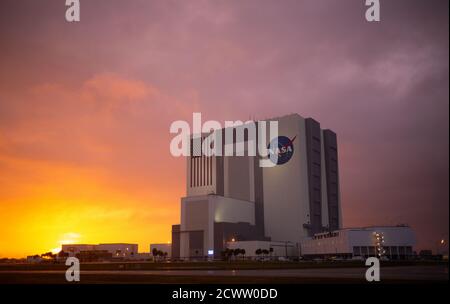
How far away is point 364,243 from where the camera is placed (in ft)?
403

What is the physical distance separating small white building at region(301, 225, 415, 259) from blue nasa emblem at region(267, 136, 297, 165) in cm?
2881

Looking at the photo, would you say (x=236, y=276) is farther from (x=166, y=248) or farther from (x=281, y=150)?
(x=166, y=248)

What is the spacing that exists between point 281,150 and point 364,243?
4081 cm

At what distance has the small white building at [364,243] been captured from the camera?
399 feet

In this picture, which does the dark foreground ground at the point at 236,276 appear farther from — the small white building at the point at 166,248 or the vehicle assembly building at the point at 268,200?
the small white building at the point at 166,248

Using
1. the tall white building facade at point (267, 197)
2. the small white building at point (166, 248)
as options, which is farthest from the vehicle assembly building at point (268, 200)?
the small white building at point (166, 248)

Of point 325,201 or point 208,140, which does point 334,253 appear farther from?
point 208,140

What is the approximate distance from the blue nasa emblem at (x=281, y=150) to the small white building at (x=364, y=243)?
94.5 feet

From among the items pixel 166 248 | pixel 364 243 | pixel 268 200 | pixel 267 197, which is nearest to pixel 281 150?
A: pixel 267 197

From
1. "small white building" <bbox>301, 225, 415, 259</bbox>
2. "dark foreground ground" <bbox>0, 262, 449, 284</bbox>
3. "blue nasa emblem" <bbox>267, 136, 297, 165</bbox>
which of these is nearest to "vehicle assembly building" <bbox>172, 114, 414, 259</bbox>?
"blue nasa emblem" <bbox>267, 136, 297, 165</bbox>

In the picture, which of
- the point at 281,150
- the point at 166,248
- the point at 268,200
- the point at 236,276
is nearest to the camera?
the point at 236,276

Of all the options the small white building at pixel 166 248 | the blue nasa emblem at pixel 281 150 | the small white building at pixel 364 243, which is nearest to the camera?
the small white building at pixel 364 243
